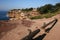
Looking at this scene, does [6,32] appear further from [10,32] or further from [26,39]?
[26,39]

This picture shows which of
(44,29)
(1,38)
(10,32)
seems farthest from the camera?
(44,29)

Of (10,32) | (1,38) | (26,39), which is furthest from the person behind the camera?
(10,32)

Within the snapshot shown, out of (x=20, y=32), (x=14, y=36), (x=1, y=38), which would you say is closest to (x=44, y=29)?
(x=20, y=32)

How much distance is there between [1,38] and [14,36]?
42.0 inches

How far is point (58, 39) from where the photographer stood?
453 inches

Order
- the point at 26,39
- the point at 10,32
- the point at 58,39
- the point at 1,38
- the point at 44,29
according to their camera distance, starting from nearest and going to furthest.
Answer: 1. the point at 26,39
2. the point at 58,39
3. the point at 1,38
4. the point at 10,32
5. the point at 44,29

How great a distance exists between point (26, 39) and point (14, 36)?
3.81m

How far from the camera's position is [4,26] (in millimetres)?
15492

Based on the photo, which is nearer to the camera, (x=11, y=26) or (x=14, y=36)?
(x=14, y=36)

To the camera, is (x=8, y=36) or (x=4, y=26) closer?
(x=8, y=36)

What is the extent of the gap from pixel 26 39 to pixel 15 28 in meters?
5.92

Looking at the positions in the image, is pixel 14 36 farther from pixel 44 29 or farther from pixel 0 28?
pixel 44 29

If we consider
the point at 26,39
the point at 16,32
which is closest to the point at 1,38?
the point at 16,32

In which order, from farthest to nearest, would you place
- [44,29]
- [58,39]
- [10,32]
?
[44,29] → [10,32] → [58,39]
